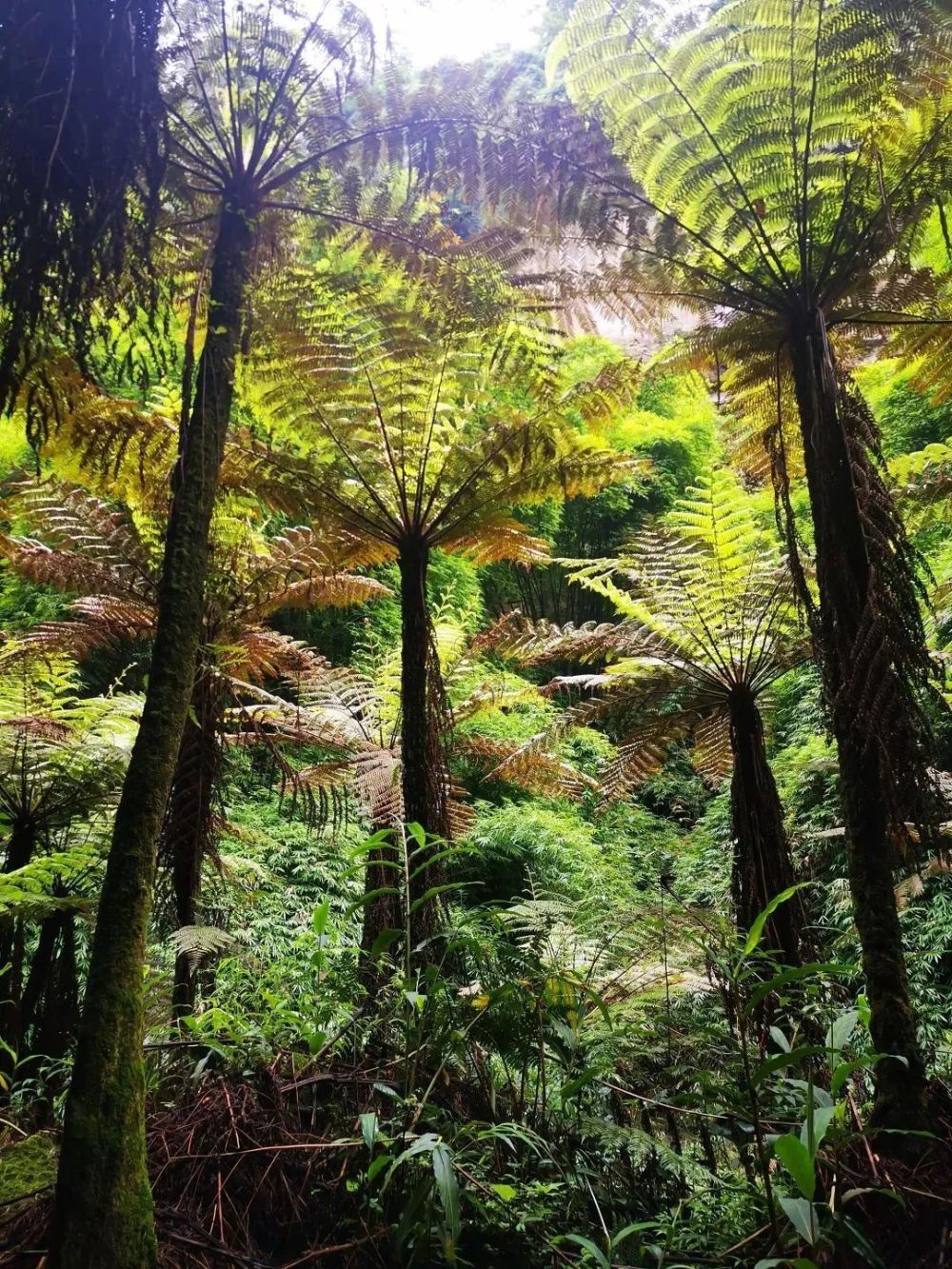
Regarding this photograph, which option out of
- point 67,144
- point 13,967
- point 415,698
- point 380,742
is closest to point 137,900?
point 67,144

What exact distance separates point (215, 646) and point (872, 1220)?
1.42 metres

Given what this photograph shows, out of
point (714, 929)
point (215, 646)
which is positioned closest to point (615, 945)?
point (714, 929)

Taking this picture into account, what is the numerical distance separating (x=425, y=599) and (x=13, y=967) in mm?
1683

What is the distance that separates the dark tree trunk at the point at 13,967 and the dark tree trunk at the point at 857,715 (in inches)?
65.1

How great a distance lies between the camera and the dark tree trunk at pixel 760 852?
210cm

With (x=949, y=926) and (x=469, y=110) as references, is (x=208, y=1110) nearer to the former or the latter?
(x=469, y=110)

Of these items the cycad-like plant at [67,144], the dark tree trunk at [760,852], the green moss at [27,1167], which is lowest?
the green moss at [27,1167]

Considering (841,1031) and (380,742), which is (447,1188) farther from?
(380,742)

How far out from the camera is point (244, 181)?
139 centimetres

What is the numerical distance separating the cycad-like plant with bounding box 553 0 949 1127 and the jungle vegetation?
0.01 meters

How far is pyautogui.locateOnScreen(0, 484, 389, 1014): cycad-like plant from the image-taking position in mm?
2506

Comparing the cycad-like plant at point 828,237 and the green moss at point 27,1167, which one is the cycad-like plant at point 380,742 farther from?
the cycad-like plant at point 828,237

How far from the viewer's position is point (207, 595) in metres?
2.58

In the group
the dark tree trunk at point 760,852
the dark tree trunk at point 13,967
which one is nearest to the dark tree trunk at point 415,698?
the dark tree trunk at point 760,852
